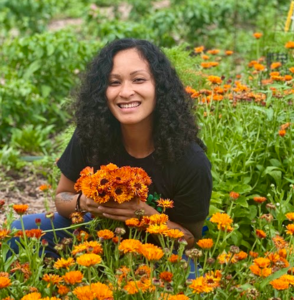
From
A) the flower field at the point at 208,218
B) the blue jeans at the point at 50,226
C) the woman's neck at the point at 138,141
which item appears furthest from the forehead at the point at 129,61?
the blue jeans at the point at 50,226

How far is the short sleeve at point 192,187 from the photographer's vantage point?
2.79m

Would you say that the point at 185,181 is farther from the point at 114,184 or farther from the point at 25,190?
the point at 25,190

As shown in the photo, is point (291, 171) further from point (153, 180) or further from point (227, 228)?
point (227, 228)

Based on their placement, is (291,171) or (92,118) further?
(291,171)

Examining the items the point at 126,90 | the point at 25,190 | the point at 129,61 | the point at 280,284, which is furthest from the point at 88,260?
the point at 25,190

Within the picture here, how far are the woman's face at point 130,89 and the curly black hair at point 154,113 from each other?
3 centimetres

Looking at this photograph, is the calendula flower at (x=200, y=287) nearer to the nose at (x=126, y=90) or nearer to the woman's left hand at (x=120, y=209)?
the woman's left hand at (x=120, y=209)

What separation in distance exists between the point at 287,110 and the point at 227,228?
133cm

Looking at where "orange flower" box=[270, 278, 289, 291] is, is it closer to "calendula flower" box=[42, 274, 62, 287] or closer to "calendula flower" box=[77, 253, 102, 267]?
"calendula flower" box=[77, 253, 102, 267]

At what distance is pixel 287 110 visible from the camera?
3.52m

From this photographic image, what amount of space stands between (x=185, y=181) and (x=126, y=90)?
0.45 meters

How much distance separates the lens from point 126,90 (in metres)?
2.68

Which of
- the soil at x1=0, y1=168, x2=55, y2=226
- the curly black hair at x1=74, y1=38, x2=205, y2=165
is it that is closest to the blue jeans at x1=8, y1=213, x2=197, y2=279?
the curly black hair at x1=74, y1=38, x2=205, y2=165

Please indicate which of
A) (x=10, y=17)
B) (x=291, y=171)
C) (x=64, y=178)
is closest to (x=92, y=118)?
(x=64, y=178)
